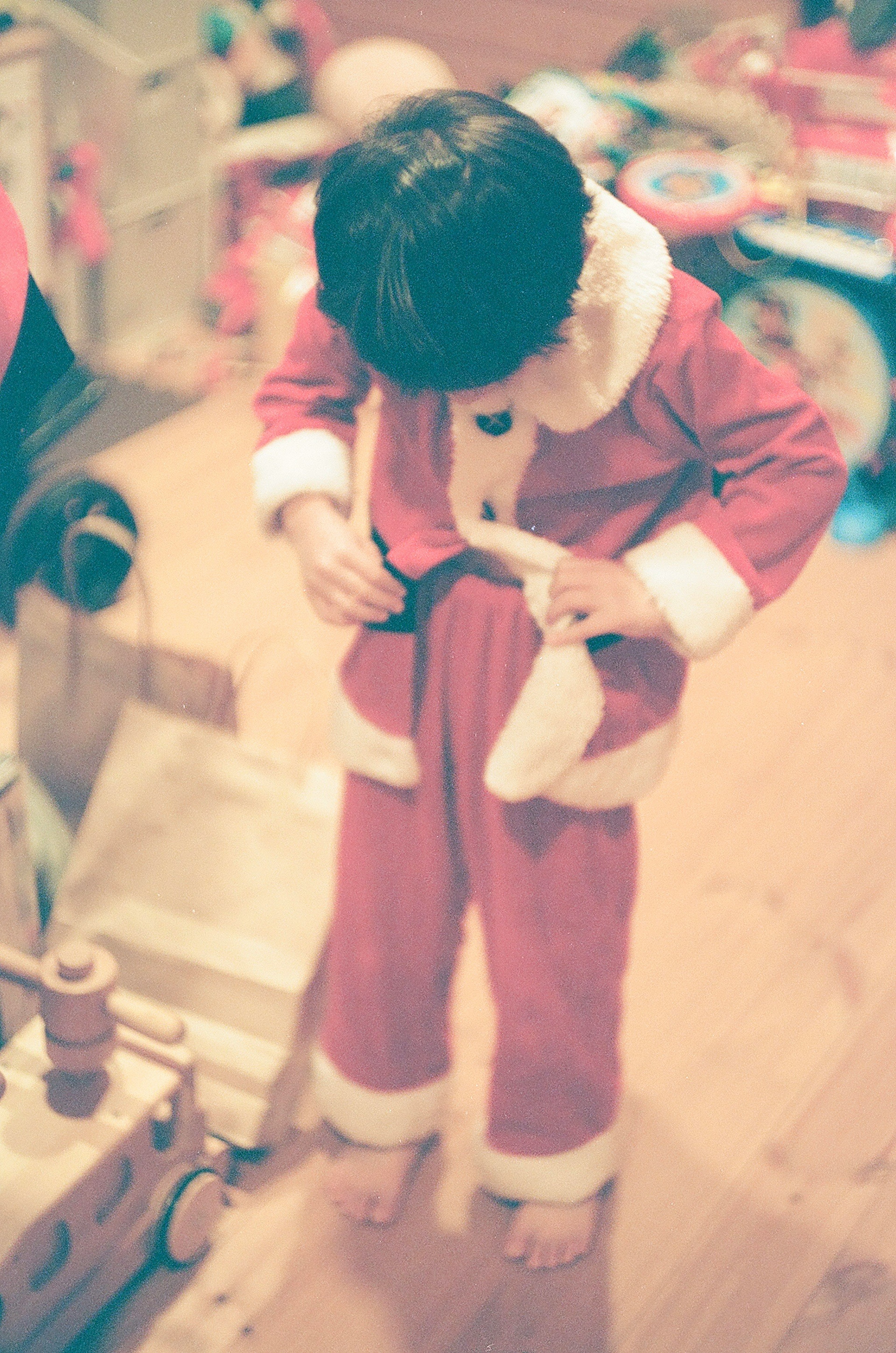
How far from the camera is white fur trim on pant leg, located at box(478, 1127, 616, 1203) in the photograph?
1059 millimetres

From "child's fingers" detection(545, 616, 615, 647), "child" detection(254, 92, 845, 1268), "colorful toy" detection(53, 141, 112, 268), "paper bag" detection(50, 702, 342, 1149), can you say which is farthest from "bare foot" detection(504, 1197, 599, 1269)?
"colorful toy" detection(53, 141, 112, 268)

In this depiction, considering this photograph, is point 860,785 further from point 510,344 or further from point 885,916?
point 510,344

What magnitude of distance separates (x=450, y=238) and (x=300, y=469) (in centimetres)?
26

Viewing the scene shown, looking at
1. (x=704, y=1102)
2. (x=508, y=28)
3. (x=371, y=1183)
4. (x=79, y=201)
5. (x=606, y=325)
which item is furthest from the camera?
(x=508, y=28)

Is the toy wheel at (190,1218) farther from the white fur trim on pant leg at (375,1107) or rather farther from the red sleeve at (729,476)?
the red sleeve at (729,476)

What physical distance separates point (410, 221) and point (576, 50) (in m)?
2.27

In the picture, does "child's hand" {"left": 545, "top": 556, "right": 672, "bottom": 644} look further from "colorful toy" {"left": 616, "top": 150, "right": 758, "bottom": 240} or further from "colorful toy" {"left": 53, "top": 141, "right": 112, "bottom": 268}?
"colorful toy" {"left": 53, "top": 141, "right": 112, "bottom": 268}

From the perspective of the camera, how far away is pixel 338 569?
2.75 feet

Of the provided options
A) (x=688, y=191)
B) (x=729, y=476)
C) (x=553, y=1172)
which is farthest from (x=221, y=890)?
(x=688, y=191)

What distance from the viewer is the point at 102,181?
7.51ft

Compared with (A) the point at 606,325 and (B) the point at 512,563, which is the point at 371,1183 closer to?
(B) the point at 512,563

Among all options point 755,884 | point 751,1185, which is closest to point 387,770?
point 751,1185

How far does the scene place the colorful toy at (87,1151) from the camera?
0.90 m

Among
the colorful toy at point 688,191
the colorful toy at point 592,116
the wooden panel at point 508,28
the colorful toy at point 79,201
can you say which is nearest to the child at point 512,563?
the colorful toy at point 688,191
